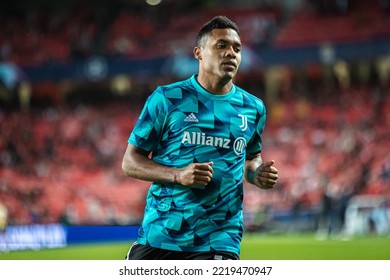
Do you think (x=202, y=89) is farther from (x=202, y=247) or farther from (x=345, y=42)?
(x=345, y=42)

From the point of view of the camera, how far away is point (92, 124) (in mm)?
30281

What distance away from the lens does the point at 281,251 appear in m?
14.2

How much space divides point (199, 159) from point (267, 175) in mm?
419

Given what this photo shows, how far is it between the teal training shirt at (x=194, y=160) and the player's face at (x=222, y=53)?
0.54 feet

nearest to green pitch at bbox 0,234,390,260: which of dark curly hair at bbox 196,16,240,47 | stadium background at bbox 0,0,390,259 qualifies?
stadium background at bbox 0,0,390,259

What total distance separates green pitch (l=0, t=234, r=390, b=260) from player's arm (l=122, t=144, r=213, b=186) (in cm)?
850

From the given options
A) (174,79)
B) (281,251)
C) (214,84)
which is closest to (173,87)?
(214,84)

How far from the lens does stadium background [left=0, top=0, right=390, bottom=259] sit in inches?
902

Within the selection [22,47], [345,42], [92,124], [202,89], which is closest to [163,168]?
[202,89]

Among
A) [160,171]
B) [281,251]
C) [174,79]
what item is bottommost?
[160,171]

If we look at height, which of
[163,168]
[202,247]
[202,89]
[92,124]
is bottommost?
[202,247]

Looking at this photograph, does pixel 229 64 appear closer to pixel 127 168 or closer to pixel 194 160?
pixel 194 160

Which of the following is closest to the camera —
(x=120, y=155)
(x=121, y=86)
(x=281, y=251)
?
(x=281, y=251)

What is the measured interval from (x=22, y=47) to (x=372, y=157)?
1609cm
